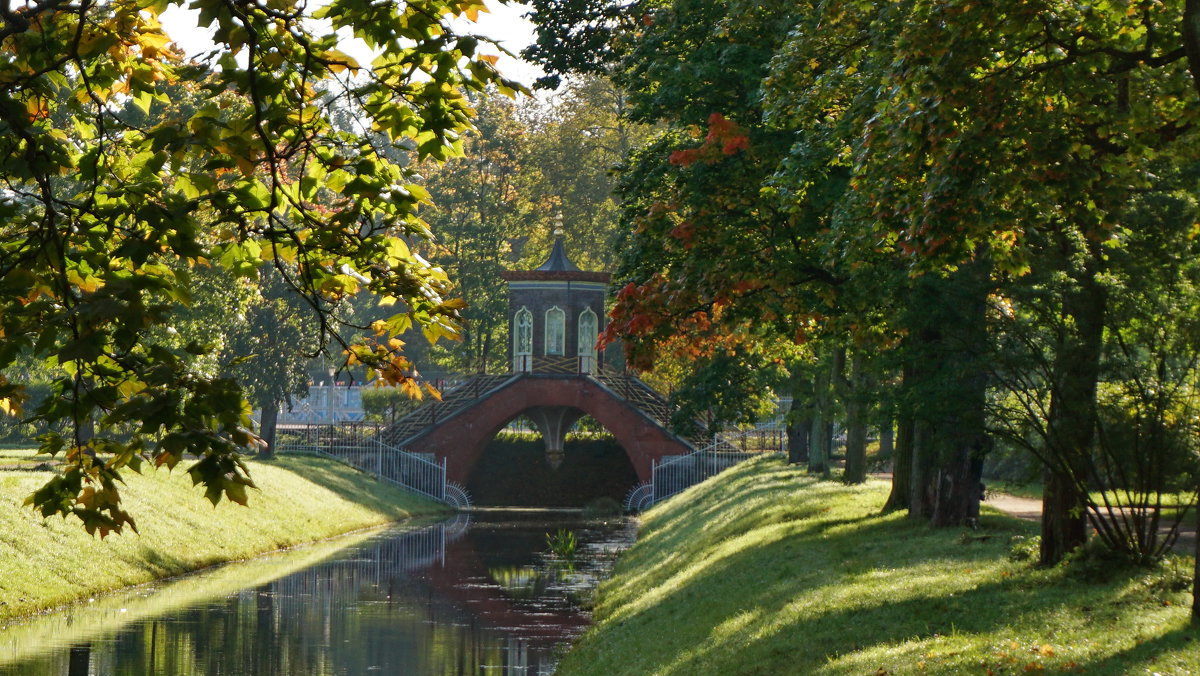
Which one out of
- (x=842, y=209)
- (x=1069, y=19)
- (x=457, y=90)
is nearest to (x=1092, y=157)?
(x=1069, y=19)

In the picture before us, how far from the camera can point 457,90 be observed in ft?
25.8

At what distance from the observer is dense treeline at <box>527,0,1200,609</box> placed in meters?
12.1

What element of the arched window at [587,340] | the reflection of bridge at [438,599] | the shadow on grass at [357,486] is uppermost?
the arched window at [587,340]

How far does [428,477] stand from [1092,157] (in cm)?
4034

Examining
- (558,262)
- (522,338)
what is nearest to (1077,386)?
(522,338)

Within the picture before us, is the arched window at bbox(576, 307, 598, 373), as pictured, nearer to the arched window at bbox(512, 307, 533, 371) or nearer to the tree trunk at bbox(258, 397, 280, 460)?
the arched window at bbox(512, 307, 533, 371)

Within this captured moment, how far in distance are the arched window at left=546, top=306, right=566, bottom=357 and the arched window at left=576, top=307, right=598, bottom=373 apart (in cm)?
73

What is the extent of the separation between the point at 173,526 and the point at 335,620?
9547mm

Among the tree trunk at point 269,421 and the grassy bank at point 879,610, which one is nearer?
the grassy bank at point 879,610

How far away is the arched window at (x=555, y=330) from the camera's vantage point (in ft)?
179

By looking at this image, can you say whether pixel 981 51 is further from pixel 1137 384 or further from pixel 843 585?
pixel 843 585

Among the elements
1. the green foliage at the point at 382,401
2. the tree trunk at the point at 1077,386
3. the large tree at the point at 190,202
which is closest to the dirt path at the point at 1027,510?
the tree trunk at the point at 1077,386

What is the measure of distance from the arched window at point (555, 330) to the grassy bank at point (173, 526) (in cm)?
860

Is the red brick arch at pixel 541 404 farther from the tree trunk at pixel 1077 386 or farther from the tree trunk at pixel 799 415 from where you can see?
the tree trunk at pixel 1077 386
